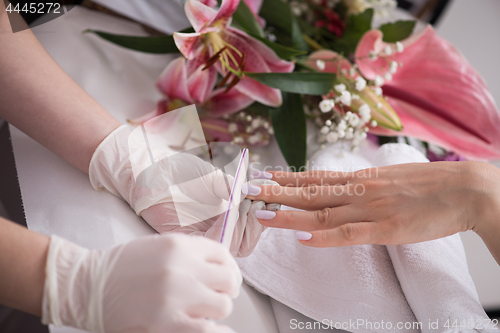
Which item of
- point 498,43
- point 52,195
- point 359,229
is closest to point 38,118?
point 52,195

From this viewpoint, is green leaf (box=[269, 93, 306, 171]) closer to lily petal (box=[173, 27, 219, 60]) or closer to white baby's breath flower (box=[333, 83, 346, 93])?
white baby's breath flower (box=[333, 83, 346, 93])

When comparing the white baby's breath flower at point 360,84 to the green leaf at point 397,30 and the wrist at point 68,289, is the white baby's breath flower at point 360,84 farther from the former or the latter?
the wrist at point 68,289

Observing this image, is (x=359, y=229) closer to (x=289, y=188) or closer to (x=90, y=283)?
(x=289, y=188)

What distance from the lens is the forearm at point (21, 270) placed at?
407mm

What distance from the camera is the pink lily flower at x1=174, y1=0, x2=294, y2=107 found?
25.3 inches

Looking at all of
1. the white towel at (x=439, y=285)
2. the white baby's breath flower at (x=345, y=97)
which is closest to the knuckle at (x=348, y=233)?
the white towel at (x=439, y=285)

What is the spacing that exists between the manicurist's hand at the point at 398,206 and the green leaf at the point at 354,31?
0.55 m

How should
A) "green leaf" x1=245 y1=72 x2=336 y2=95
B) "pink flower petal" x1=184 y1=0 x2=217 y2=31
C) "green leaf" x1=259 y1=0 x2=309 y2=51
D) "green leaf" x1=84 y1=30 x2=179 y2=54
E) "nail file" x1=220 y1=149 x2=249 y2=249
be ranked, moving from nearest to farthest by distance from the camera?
"nail file" x1=220 y1=149 x2=249 y2=249 < "pink flower petal" x1=184 y1=0 x2=217 y2=31 < "green leaf" x1=245 y1=72 x2=336 y2=95 < "green leaf" x1=84 y1=30 x2=179 y2=54 < "green leaf" x1=259 y1=0 x2=309 y2=51

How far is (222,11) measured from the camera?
2.12 feet

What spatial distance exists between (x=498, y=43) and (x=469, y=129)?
69 cm

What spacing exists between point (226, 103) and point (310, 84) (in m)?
0.21

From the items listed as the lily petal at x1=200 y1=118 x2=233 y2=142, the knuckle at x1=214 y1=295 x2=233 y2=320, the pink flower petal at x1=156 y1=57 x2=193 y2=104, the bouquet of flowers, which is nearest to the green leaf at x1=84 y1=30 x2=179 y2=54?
the bouquet of flowers


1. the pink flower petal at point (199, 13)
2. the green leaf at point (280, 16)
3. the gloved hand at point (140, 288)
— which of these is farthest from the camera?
the green leaf at point (280, 16)

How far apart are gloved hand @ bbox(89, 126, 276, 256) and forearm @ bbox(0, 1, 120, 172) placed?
38 mm
